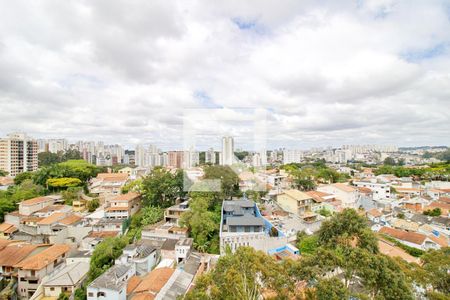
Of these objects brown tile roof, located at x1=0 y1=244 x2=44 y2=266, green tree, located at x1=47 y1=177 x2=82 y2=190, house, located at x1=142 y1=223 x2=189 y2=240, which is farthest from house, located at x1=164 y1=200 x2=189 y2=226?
green tree, located at x1=47 y1=177 x2=82 y2=190

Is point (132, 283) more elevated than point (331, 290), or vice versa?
point (331, 290)

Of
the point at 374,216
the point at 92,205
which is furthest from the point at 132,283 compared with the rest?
the point at 374,216

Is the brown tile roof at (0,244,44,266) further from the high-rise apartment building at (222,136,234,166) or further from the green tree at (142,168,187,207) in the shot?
the high-rise apartment building at (222,136,234,166)

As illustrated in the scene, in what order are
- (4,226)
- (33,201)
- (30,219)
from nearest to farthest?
(30,219)
(4,226)
(33,201)

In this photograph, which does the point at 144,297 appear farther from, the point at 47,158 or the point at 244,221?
the point at 47,158

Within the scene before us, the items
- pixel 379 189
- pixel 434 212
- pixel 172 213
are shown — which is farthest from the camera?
pixel 379 189

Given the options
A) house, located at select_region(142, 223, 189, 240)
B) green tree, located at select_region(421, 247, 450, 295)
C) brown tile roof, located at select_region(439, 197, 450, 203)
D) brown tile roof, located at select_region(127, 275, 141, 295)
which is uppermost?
green tree, located at select_region(421, 247, 450, 295)

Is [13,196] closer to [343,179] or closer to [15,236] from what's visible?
[15,236]

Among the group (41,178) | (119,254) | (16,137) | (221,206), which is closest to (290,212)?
(221,206)
